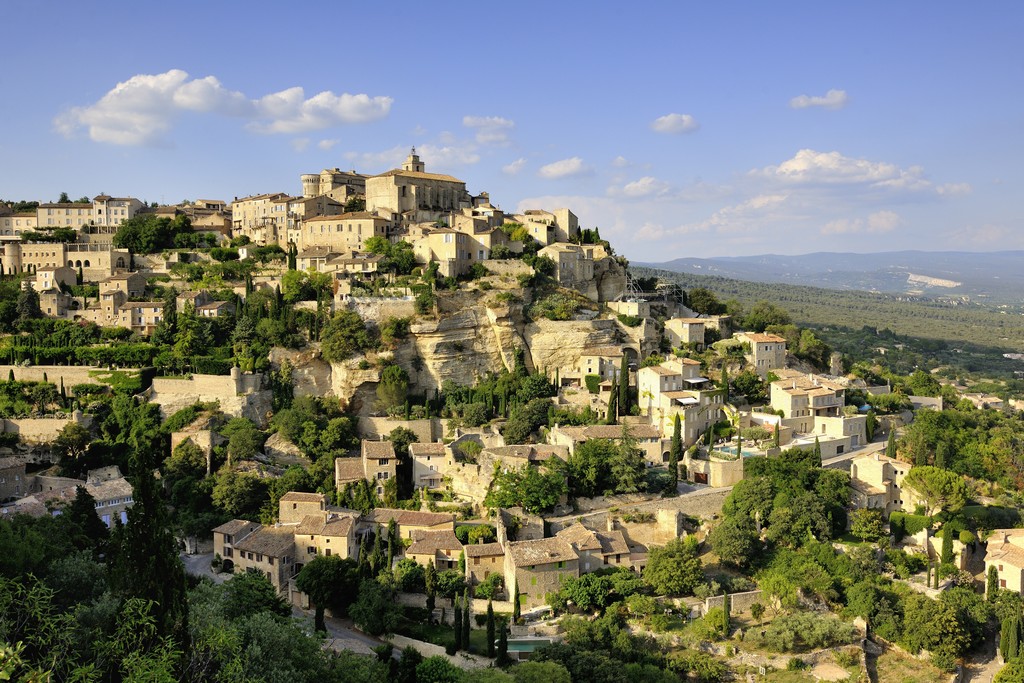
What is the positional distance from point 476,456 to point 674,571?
1012cm

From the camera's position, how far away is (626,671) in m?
24.8

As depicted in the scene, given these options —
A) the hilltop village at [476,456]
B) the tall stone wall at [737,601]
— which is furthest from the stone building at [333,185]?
the tall stone wall at [737,601]

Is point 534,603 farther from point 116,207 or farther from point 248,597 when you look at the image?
point 116,207

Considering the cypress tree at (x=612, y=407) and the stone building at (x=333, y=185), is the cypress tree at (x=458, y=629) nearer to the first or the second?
the cypress tree at (x=612, y=407)

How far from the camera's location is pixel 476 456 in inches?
1453

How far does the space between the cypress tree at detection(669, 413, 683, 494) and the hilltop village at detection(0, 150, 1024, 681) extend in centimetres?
21

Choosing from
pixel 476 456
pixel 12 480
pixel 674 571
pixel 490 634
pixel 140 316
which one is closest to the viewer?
pixel 490 634

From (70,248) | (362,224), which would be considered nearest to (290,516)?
(362,224)

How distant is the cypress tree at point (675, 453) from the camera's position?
36.0 m

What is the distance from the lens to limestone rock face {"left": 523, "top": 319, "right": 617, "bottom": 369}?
45.5 m

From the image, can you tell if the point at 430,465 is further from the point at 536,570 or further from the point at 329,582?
the point at 536,570

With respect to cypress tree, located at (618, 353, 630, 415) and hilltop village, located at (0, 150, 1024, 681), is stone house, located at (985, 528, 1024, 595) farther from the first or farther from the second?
cypress tree, located at (618, 353, 630, 415)

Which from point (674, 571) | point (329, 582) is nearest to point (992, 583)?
point (674, 571)

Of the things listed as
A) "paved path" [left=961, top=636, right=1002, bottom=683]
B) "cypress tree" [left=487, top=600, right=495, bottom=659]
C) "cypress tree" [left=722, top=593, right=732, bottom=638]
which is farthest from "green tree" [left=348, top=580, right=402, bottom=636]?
"paved path" [left=961, top=636, right=1002, bottom=683]
